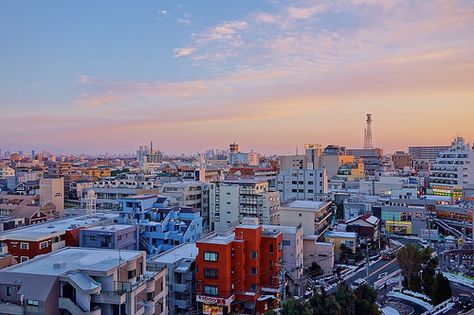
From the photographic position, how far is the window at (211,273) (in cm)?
1359

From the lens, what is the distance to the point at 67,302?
30.1 feet

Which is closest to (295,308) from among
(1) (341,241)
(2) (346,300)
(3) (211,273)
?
(2) (346,300)

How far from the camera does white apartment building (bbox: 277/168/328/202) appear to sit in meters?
32.8

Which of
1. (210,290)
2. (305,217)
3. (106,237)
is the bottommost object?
(210,290)

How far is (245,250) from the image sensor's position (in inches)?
563

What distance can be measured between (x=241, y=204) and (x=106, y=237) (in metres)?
10.6

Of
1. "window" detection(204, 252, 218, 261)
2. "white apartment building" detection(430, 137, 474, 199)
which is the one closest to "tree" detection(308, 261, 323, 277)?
"window" detection(204, 252, 218, 261)

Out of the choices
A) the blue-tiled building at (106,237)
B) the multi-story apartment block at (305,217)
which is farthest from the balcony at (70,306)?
the multi-story apartment block at (305,217)

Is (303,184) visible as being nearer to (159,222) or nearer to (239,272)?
(159,222)

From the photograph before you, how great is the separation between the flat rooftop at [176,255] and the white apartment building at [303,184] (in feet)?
57.8

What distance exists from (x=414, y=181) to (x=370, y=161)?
31148 mm

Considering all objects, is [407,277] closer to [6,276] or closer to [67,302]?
[67,302]

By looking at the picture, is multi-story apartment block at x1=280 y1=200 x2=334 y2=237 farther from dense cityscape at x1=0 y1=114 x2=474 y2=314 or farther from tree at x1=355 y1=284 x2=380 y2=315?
tree at x1=355 y1=284 x2=380 y2=315

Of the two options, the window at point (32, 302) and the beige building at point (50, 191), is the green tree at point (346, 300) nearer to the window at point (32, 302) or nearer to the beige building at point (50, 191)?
the window at point (32, 302)
